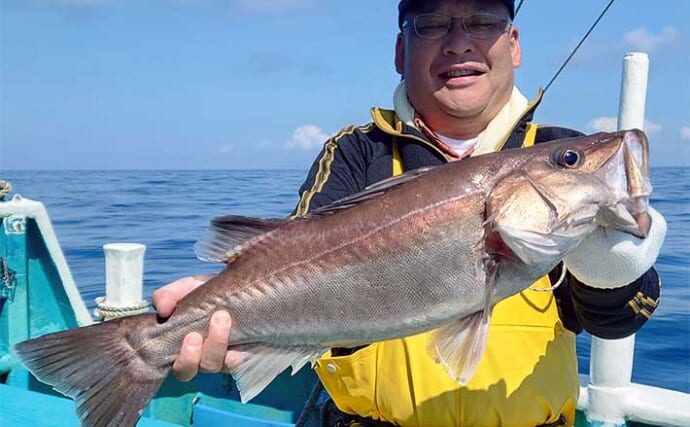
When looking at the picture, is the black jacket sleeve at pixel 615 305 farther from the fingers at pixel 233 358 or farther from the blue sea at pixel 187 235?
the blue sea at pixel 187 235

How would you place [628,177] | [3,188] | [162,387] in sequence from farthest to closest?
[3,188]
[162,387]
[628,177]

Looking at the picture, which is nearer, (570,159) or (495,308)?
(570,159)

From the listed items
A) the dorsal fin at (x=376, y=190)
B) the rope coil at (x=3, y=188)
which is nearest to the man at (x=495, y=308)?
the dorsal fin at (x=376, y=190)

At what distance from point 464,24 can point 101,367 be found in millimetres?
1942

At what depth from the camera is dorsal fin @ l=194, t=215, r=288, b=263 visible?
230 cm

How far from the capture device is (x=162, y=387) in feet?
15.0

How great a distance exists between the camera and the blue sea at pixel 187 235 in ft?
22.8

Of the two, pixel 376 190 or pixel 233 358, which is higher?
pixel 376 190

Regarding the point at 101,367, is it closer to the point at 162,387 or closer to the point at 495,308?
the point at 495,308

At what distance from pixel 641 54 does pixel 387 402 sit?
2.26 meters

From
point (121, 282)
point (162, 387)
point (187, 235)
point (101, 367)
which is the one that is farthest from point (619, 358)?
point (187, 235)

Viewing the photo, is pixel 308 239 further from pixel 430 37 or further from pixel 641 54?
pixel 641 54

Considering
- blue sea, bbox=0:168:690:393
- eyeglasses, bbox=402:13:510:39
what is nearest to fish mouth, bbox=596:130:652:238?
eyeglasses, bbox=402:13:510:39

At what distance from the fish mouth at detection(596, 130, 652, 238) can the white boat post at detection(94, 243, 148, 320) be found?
3.34 metres
